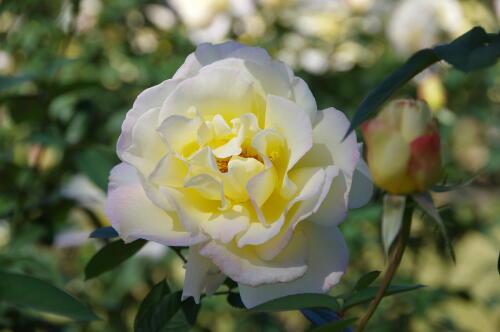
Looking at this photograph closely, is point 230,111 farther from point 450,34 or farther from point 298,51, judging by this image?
point 450,34

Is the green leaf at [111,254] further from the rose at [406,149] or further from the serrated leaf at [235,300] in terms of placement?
the rose at [406,149]

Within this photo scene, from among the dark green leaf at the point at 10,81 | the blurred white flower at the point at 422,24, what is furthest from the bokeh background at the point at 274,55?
the dark green leaf at the point at 10,81

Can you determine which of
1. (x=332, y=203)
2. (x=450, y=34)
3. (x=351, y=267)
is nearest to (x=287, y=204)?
(x=332, y=203)

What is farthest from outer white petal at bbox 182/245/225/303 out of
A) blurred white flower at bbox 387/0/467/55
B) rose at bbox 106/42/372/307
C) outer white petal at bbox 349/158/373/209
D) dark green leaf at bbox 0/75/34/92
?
blurred white flower at bbox 387/0/467/55

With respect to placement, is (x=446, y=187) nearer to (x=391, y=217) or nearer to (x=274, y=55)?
(x=391, y=217)

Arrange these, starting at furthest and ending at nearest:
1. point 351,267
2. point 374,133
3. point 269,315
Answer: point 351,267 < point 269,315 < point 374,133

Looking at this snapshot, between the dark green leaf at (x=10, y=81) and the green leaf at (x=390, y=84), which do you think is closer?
the green leaf at (x=390, y=84)

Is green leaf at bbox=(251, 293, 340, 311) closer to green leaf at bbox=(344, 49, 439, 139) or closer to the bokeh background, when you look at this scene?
green leaf at bbox=(344, 49, 439, 139)
